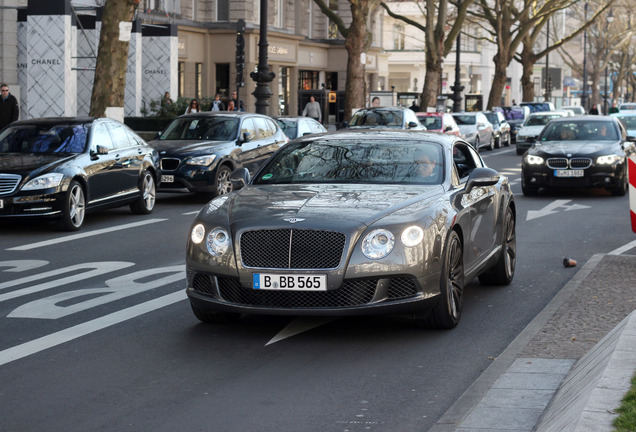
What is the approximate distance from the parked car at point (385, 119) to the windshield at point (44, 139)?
13.1 meters

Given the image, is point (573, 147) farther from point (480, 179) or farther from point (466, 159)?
point (480, 179)

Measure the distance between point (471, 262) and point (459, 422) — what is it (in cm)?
324

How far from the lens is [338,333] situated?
824 centimetres

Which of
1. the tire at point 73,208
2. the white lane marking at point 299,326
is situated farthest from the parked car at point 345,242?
the tire at point 73,208

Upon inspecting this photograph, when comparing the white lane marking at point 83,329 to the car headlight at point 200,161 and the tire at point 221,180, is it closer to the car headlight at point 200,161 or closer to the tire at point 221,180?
the car headlight at point 200,161

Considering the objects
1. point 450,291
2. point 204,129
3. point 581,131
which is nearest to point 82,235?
point 204,129

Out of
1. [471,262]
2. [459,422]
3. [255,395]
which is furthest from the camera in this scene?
[471,262]

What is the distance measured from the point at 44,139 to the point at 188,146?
13.2 ft

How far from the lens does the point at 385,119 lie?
29141mm

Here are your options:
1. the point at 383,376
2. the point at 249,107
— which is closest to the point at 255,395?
the point at 383,376

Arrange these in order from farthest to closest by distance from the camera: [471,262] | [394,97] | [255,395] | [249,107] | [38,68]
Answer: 1. [394,97]
2. [249,107]
3. [38,68]
4. [471,262]
5. [255,395]

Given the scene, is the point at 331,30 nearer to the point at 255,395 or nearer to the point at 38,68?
the point at 38,68

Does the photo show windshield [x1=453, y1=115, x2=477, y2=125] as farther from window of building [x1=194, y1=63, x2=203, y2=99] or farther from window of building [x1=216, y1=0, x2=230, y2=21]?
window of building [x1=194, y1=63, x2=203, y2=99]

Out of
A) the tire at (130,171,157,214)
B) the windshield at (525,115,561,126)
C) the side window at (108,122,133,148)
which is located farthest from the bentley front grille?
the windshield at (525,115,561,126)
